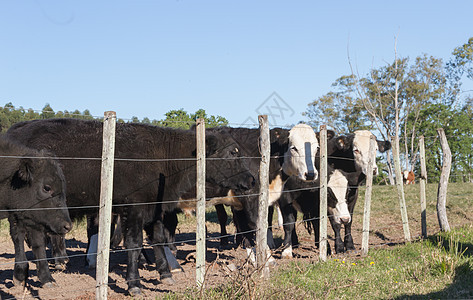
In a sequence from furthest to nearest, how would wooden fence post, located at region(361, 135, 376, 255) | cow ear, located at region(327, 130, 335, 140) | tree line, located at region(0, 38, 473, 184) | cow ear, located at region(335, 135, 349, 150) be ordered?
tree line, located at region(0, 38, 473, 184), cow ear, located at region(327, 130, 335, 140), cow ear, located at region(335, 135, 349, 150), wooden fence post, located at region(361, 135, 376, 255)

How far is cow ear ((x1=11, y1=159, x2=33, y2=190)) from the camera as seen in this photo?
5.64 meters

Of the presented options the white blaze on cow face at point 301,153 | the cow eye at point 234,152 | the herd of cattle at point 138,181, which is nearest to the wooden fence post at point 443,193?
the herd of cattle at point 138,181

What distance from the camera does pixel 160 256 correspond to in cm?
720

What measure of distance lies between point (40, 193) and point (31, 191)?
0.33ft

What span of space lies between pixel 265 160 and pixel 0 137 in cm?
322

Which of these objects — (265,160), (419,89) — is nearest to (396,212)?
(265,160)

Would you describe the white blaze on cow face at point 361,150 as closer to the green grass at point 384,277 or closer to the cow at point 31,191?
the green grass at point 384,277

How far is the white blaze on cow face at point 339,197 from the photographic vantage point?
9.20 metres

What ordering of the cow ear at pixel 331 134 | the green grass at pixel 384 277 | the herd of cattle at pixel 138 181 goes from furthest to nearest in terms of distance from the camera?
the cow ear at pixel 331 134 → the herd of cattle at pixel 138 181 → the green grass at pixel 384 277

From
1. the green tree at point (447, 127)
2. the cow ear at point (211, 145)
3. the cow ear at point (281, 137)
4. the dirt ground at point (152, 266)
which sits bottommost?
the dirt ground at point (152, 266)

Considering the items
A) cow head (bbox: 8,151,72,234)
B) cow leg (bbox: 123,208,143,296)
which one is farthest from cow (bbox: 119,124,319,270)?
cow head (bbox: 8,151,72,234)

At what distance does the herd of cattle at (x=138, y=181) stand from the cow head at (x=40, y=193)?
0.4 inches

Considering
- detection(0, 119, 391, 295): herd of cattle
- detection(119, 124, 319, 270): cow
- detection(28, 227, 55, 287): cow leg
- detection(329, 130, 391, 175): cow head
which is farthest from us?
detection(329, 130, 391, 175): cow head

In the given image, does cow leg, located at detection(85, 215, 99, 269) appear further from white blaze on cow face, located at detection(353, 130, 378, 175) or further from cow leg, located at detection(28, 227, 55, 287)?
white blaze on cow face, located at detection(353, 130, 378, 175)
